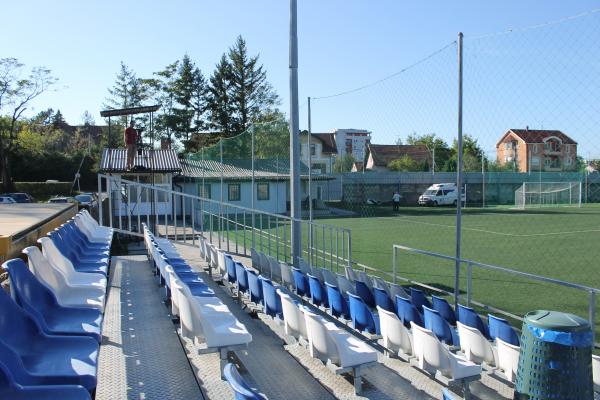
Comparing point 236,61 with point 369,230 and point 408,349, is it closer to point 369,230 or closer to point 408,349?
point 369,230

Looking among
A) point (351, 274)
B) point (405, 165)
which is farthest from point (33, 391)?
point (405, 165)

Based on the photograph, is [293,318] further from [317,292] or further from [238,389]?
[238,389]

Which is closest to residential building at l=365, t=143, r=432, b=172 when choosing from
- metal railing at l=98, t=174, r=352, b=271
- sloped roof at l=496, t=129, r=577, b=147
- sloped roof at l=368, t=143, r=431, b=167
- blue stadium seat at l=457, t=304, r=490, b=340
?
sloped roof at l=368, t=143, r=431, b=167

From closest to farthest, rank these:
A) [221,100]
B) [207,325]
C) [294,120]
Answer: [207,325] < [294,120] < [221,100]

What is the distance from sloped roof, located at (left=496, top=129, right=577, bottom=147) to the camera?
22.9 ft

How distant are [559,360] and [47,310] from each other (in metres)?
3.65

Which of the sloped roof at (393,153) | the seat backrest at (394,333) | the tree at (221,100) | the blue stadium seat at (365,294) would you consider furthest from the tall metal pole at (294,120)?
the tree at (221,100)

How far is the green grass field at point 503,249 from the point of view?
8.89 metres

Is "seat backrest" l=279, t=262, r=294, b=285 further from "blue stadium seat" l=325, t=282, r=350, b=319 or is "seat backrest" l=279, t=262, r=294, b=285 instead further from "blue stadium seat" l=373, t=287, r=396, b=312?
"blue stadium seat" l=373, t=287, r=396, b=312

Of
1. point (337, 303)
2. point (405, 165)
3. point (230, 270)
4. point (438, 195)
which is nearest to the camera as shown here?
point (337, 303)

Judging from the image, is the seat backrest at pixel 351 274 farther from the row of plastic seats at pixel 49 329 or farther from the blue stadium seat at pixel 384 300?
the row of plastic seats at pixel 49 329

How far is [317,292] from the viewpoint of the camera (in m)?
6.15

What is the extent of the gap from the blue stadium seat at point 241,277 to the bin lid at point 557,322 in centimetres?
387

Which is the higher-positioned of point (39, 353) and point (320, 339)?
point (39, 353)
